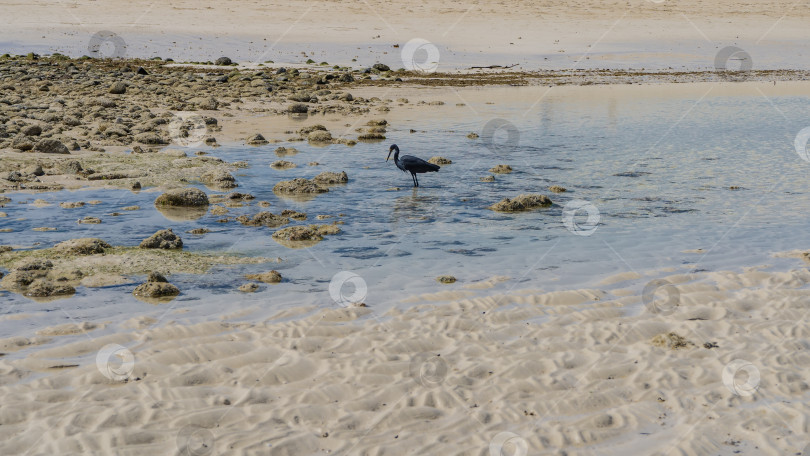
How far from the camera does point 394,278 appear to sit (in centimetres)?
1027

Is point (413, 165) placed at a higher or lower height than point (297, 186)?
higher

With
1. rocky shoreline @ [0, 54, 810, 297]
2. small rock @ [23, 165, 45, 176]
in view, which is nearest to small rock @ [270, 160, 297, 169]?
rocky shoreline @ [0, 54, 810, 297]

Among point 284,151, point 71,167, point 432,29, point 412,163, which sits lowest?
point 71,167

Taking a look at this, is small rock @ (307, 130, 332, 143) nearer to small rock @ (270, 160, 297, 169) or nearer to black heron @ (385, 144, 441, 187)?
small rock @ (270, 160, 297, 169)

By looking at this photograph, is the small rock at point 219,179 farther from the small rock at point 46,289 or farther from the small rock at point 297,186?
the small rock at point 46,289

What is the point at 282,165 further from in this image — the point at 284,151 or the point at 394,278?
the point at 394,278

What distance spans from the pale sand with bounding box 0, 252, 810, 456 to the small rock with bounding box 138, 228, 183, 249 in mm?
2936

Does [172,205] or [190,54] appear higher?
[190,54]

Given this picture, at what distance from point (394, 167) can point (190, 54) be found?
2691cm

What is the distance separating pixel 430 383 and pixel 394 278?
128 inches

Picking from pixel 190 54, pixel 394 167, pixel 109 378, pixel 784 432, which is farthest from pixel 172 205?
pixel 190 54

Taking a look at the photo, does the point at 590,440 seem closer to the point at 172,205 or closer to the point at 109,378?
the point at 109,378

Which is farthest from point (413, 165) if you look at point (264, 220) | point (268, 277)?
point (268, 277)

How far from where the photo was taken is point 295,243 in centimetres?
1165
